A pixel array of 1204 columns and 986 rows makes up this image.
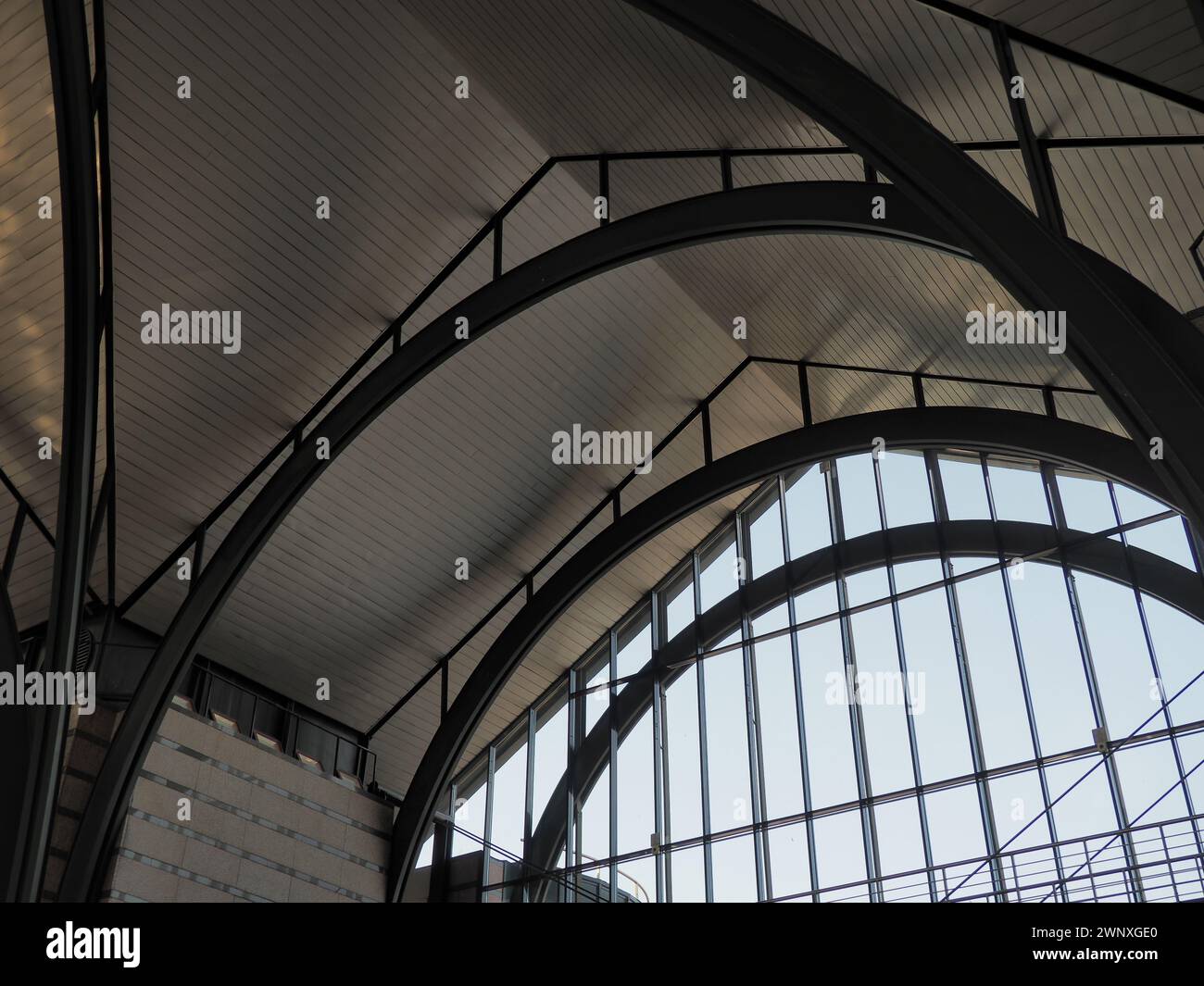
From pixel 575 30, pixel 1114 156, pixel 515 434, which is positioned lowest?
pixel 1114 156

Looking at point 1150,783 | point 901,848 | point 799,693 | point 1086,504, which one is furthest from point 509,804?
point 1086,504

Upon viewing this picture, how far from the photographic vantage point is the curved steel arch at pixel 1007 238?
37.0 ft

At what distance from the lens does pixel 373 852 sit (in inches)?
989

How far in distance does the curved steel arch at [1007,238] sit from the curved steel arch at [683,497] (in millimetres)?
7926

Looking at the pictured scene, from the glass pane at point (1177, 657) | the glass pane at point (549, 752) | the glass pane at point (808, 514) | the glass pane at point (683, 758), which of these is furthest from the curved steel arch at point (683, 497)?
the glass pane at point (683, 758)

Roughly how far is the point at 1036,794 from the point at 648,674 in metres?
9.49

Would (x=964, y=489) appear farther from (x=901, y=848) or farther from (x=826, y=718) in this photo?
(x=901, y=848)

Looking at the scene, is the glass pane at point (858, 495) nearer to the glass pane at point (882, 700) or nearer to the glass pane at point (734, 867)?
the glass pane at point (882, 700)

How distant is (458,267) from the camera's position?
68.1 feet

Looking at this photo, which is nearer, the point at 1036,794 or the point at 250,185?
the point at 250,185

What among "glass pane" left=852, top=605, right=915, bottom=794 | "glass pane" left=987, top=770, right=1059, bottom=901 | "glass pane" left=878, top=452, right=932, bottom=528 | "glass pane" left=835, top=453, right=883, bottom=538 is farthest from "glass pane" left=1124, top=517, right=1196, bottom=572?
"glass pane" left=835, top=453, right=883, bottom=538

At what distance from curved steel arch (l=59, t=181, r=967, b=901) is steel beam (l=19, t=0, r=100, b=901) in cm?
170
